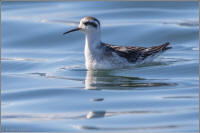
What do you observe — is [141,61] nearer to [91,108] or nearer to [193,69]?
[193,69]

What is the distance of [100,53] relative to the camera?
63.5 feet

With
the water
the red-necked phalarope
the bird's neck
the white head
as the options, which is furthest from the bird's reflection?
the white head

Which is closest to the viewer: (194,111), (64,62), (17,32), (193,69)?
(194,111)

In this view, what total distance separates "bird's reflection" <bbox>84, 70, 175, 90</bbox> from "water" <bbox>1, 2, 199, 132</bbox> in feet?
0.08

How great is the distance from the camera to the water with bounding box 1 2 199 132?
14328 mm

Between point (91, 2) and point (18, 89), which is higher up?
point (91, 2)

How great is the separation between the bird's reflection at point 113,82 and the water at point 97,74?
0.08 feet

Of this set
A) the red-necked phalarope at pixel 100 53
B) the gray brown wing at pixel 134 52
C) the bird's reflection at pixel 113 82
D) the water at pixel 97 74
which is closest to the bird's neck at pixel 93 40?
the red-necked phalarope at pixel 100 53

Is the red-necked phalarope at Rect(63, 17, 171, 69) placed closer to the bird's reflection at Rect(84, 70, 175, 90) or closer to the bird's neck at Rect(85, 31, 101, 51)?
the bird's neck at Rect(85, 31, 101, 51)

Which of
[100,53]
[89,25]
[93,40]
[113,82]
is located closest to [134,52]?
[100,53]

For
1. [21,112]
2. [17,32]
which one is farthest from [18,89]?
[17,32]

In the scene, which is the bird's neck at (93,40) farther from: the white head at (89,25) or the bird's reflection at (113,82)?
the bird's reflection at (113,82)

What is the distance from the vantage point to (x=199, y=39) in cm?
2314

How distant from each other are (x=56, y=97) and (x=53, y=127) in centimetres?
288
